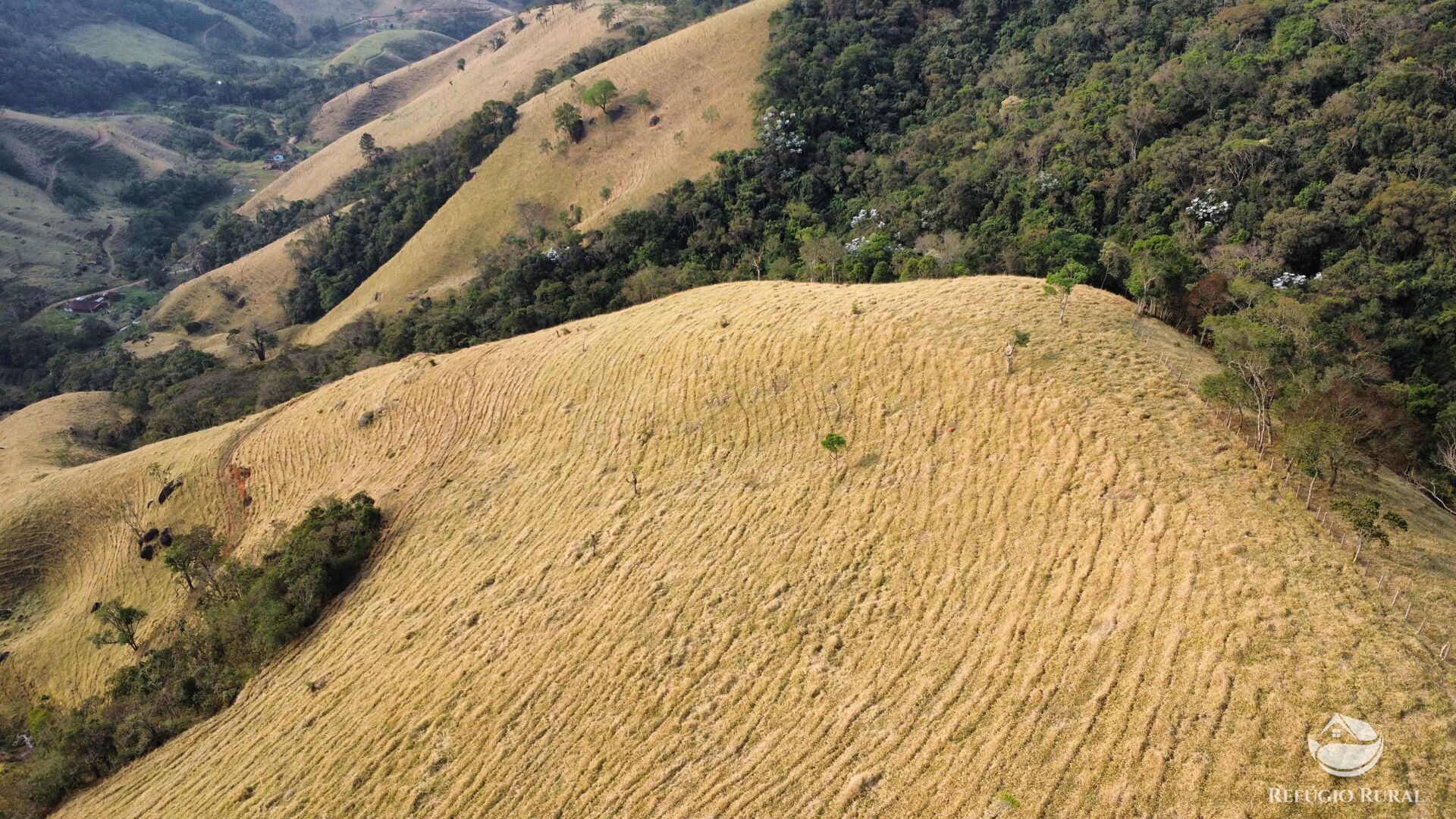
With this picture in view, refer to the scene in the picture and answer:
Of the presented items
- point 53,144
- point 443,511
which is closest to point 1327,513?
point 443,511

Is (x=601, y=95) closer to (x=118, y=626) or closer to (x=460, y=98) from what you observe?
(x=460, y=98)

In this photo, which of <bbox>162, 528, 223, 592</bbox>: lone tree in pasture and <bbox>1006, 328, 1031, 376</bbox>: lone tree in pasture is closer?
<bbox>1006, 328, 1031, 376</bbox>: lone tree in pasture

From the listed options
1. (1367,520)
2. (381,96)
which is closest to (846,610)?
(1367,520)

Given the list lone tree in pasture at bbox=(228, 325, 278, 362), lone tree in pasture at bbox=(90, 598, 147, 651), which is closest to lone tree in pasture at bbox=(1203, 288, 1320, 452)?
lone tree in pasture at bbox=(90, 598, 147, 651)

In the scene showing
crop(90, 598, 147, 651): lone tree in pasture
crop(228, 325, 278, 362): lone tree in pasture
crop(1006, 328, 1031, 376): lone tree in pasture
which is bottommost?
crop(228, 325, 278, 362): lone tree in pasture

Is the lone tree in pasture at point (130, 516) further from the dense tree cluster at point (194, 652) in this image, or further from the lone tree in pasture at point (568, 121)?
the lone tree in pasture at point (568, 121)

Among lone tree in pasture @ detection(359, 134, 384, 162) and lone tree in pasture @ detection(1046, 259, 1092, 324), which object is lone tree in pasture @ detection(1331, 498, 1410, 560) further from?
lone tree in pasture @ detection(359, 134, 384, 162)
